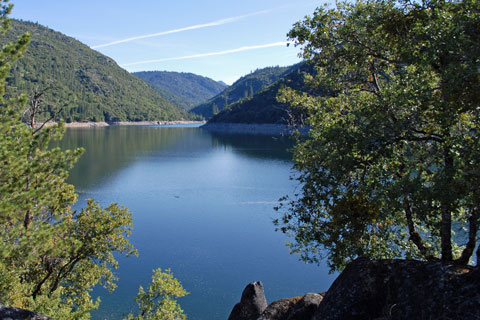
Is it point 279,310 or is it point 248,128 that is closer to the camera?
point 279,310

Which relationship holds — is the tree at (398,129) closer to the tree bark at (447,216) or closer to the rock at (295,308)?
the tree bark at (447,216)

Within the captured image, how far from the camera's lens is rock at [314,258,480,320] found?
5.96 meters

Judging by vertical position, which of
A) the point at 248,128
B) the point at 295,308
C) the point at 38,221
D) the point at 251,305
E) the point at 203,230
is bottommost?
the point at 203,230

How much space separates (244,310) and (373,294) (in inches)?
276

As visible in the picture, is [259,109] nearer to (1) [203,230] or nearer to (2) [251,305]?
(1) [203,230]

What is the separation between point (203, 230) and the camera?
34.9 meters

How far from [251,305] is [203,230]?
21836mm

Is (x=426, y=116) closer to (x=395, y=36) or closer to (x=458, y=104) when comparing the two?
(x=458, y=104)

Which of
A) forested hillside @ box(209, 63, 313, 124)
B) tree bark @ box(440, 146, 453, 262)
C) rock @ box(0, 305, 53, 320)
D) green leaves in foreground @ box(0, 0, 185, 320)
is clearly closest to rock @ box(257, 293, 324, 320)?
tree bark @ box(440, 146, 453, 262)

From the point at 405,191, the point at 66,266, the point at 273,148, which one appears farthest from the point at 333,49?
the point at 273,148

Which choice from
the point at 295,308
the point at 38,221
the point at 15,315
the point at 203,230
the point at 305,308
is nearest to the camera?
the point at 15,315

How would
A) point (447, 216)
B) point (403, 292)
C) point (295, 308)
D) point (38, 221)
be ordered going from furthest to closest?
1. point (38, 221)
2. point (295, 308)
3. point (447, 216)
4. point (403, 292)

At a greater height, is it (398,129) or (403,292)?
(398,129)

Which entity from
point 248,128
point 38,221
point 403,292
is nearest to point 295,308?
point 403,292
